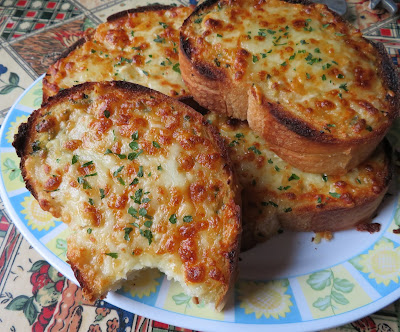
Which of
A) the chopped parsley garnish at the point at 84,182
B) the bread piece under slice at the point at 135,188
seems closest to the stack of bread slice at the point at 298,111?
the bread piece under slice at the point at 135,188

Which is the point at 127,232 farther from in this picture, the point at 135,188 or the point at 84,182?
the point at 84,182

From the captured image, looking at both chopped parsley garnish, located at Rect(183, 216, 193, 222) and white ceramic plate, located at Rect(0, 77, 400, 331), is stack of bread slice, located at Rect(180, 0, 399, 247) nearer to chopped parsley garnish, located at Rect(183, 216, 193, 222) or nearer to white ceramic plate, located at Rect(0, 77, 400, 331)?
white ceramic plate, located at Rect(0, 77, 400, 331)

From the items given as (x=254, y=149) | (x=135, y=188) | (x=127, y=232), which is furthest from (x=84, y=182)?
(x=254, y=149)

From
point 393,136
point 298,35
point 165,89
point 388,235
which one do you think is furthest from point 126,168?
point 393,136

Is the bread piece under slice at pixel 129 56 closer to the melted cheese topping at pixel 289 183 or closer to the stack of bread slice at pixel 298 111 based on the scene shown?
the stack of bread slice at pixel 298 111

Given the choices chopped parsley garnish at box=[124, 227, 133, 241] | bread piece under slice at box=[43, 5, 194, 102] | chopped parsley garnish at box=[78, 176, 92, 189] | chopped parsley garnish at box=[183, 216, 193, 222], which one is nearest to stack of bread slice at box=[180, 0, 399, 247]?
bread piece under slice at box=[43, 5, 194, 102]

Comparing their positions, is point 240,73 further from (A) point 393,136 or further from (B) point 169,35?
(A) point 393,136

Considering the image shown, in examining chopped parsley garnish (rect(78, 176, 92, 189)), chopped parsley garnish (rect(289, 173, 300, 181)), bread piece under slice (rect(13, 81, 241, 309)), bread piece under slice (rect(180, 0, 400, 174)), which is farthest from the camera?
chopped parsley garnish (rect(289, 173, 300, 181))
